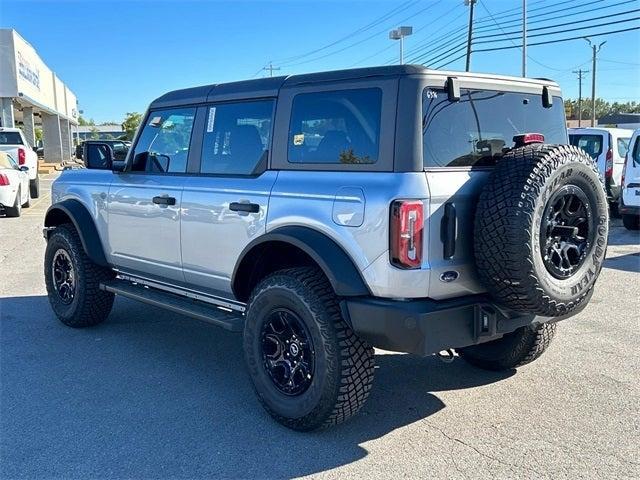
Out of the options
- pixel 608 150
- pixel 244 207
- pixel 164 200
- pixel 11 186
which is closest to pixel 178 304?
pixel 164 200

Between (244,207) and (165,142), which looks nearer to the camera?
(244,207)

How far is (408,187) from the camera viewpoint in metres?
3.19

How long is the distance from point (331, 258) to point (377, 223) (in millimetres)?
347

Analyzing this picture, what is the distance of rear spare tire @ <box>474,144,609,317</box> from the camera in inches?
123

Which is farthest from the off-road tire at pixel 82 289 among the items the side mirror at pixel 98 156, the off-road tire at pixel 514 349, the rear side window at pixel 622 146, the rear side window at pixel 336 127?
the rear side window at pixel 622 146

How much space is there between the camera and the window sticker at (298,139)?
12.6 feet

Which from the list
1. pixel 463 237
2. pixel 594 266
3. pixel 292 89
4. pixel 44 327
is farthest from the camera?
pixel 44 327

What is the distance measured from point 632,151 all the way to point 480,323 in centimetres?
904

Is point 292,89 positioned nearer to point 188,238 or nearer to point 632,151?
point 188,238

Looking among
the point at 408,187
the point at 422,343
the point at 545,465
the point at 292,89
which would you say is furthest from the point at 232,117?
the point at 545,465

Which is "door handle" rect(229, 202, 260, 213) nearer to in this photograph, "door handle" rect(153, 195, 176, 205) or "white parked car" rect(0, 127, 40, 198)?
"door handle" rect(153, 195, 176, 205)

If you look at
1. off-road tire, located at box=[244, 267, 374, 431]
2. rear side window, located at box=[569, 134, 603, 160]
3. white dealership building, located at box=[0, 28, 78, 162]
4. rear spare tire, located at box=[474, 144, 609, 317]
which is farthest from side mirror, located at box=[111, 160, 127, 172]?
white dealership building, located at box=[0, 28, 78, 162]

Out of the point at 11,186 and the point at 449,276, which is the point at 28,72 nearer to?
the point at 11,186

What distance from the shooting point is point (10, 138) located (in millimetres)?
18859
